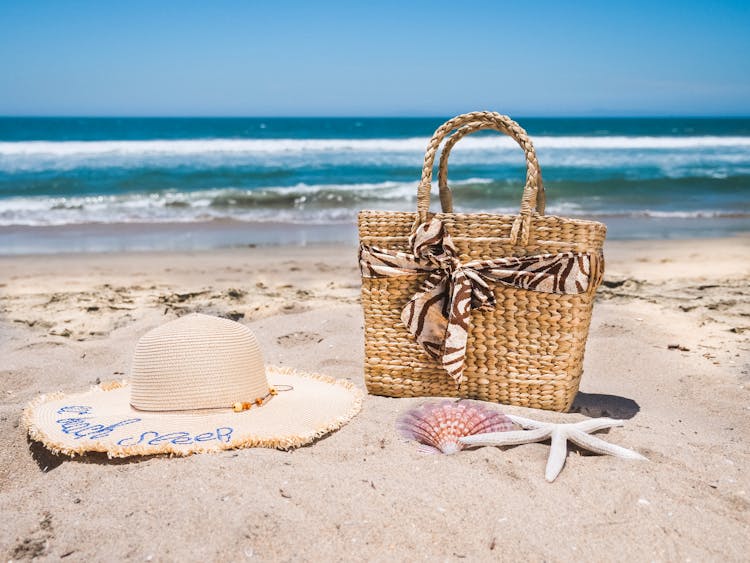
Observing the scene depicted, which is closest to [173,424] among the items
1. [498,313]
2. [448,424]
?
[448,424]

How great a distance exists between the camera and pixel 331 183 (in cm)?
1720

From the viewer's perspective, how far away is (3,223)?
34.4 ft

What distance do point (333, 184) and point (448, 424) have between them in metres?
14.6

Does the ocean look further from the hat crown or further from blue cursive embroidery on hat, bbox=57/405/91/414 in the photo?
blue cursive embroidery on hat, bbox=57/405/91/414

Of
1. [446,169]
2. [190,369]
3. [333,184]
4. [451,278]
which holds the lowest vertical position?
[333,184]

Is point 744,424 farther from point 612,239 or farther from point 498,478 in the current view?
point 612,239

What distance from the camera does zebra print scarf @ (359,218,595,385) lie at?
2.92 meters

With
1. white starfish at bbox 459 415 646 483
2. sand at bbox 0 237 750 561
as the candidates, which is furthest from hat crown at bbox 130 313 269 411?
white starfish at bbox 459 415 646 483

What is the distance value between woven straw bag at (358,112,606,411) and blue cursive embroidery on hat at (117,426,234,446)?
946 mm

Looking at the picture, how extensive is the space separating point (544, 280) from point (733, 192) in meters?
14.4

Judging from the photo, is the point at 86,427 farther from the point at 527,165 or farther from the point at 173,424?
the point at 527,165

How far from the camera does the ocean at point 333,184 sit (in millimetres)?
11688

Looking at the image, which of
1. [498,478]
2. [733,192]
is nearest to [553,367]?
[498,478]

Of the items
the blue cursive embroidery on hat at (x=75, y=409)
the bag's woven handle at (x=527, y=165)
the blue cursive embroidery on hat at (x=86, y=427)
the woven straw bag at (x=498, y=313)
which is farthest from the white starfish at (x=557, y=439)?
the blue cursive embroidery on hat at (x=75, y=409)
